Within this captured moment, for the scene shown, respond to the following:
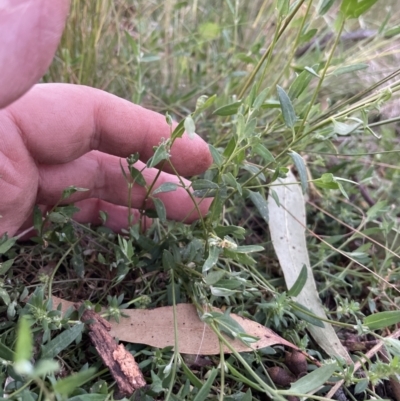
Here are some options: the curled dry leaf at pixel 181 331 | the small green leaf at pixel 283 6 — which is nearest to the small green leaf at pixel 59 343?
the curled dry leaf at pixel 181 331

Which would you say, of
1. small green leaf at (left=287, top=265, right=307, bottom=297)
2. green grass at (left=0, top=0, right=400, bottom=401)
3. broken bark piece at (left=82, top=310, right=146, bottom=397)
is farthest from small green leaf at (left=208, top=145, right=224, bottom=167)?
broken bark piece at (left=82, top=310, right=146, bottom=397)

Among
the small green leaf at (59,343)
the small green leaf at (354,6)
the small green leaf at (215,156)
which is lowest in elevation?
the small green leaf at (59,343)

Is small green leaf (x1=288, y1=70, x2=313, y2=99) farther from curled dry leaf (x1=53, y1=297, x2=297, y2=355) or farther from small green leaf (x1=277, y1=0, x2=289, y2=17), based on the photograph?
curled dry leaf (x1=53, y1=297, x2=297, y2=355)

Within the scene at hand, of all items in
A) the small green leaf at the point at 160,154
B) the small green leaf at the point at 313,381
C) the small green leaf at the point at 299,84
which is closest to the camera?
the small green leaf at the point at 313,381

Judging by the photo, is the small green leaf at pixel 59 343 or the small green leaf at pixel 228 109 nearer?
the small green leaf at pixel 59 343

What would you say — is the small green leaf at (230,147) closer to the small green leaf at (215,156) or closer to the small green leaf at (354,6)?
the small green leaf at (215,156)

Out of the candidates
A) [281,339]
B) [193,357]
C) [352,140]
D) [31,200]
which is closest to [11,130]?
[31,200]
